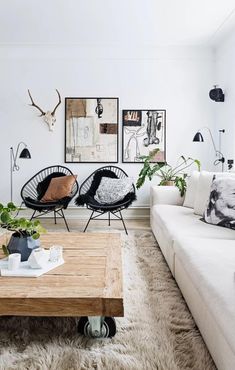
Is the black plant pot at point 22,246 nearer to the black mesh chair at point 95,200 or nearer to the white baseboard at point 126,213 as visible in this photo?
the black mesh chair at point 95,200

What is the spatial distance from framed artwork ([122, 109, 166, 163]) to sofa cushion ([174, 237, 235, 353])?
9.52 ft

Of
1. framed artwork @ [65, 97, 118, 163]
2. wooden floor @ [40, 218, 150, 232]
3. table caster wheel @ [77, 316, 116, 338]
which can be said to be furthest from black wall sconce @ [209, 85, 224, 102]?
table caster wheel @ [77, 316, 116, 338]

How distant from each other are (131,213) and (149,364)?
3706 mm

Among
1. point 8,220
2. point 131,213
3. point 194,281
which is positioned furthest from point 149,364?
point 131,213

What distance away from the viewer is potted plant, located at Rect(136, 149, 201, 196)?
4.09 meters

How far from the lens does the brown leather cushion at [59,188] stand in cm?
442

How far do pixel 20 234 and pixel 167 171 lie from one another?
3.46 meters

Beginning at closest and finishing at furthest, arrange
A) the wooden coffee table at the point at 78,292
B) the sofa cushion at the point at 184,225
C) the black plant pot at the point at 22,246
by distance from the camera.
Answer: the wooden coffee table at the point at 78,292, the black plant pot at the point at 22,246, the sofa cushion at the point at 184,225

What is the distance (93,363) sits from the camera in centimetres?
146

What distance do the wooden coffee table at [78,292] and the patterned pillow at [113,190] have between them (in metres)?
2.14

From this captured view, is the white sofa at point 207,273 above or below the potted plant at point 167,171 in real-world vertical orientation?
below

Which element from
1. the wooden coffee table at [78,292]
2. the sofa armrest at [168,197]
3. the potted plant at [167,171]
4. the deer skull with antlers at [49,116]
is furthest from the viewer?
the deer skull with antlers at [49,116]

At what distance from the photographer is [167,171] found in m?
5.07

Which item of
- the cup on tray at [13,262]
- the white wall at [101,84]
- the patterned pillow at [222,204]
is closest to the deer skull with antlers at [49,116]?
the white wall at [101,84]
